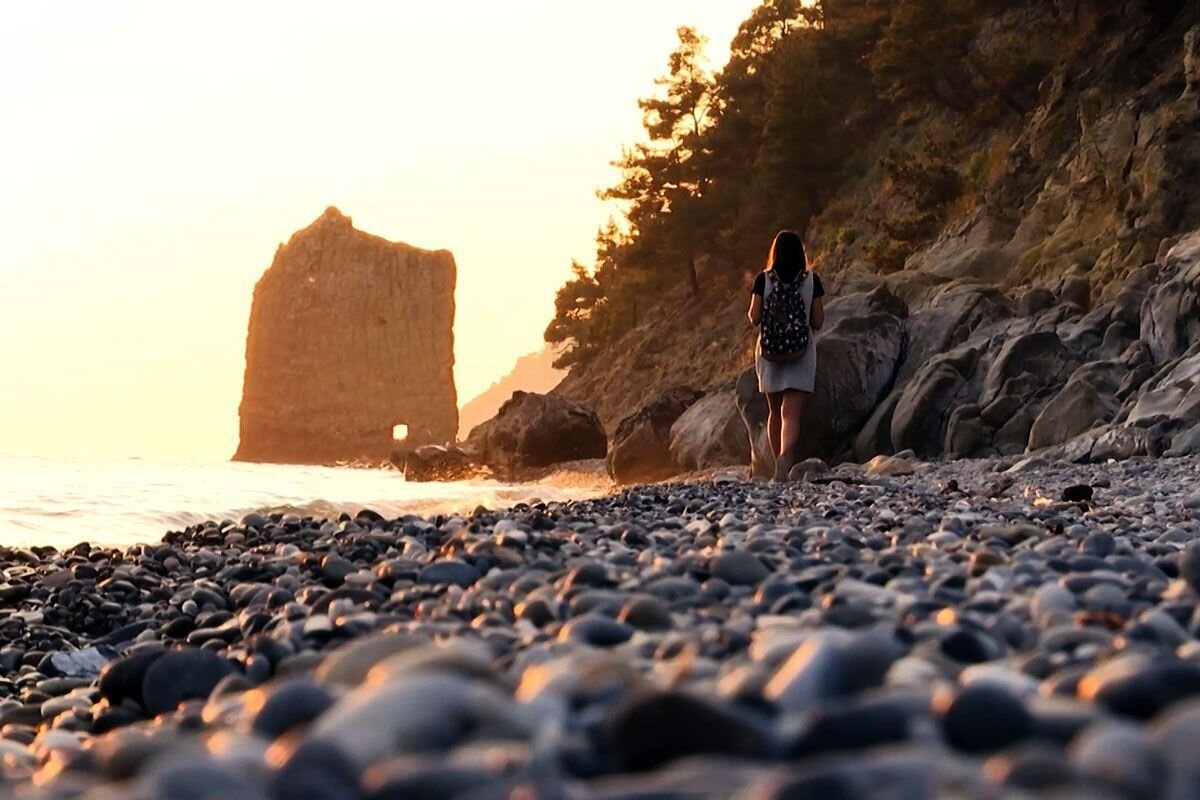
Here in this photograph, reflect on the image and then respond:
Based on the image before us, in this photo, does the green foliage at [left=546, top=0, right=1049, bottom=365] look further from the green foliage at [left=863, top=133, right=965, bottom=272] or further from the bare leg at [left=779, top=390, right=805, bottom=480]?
the bare leg at [left=779, top=390, right=805, bottom=480]

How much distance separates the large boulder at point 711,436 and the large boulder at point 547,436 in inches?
295

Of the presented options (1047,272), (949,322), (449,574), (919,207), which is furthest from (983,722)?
(919,207)

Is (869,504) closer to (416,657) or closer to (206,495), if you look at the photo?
(416,657)

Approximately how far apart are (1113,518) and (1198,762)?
14.4 feet

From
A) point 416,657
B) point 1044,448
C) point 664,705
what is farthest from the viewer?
point 1044,448

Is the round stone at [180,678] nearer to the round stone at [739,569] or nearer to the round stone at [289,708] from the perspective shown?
the round stone at [289,708]

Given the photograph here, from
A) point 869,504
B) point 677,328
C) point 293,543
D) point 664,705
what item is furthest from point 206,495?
point 677,328

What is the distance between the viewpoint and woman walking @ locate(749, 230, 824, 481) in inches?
396

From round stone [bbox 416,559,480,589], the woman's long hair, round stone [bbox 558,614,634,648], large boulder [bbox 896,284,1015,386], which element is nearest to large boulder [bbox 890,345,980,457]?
large boulder [bbox 896,284,1015,386]

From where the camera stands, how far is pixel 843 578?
10.2 ft

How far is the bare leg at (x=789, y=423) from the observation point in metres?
10.1

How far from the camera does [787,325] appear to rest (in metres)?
10.1

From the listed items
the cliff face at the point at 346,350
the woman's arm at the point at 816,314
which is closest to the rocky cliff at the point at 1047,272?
the woman's arm at the point at 816,314

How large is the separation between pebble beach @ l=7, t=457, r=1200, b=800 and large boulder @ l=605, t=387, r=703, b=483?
1513cm
